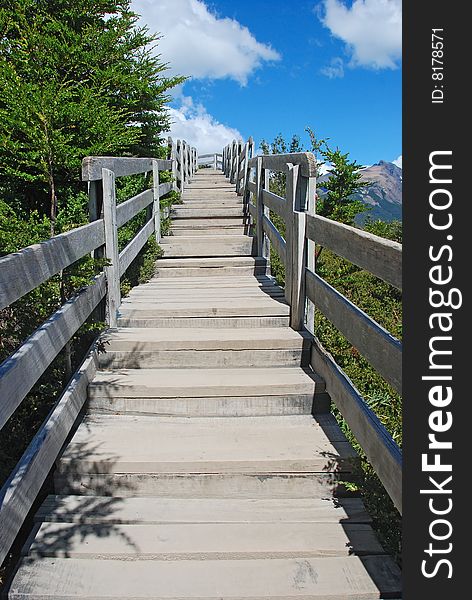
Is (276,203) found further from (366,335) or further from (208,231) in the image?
(208,231)

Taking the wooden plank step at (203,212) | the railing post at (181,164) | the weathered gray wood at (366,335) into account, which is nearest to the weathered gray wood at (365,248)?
the weathered gray wood at (366,335)

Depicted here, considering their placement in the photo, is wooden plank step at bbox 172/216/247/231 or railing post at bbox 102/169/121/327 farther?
wooden plank step at bbox 172/216/247/231

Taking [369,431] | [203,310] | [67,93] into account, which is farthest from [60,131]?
[369,431]

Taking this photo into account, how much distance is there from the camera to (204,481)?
9.13ft

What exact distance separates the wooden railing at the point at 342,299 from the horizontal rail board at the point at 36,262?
139cm

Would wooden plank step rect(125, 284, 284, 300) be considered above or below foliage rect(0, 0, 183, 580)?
below

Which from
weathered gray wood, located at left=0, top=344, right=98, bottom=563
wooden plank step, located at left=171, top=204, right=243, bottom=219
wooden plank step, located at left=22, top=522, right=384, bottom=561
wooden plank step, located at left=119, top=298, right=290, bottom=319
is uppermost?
wooden plank step, located at left=171, top=204, right=243, bottom=219

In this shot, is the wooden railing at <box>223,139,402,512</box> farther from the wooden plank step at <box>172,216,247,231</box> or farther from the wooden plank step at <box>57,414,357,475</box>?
the wooden plank step at <box>172,216,247,231</box>

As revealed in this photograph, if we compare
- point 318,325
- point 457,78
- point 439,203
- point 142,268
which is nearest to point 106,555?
point 439,203

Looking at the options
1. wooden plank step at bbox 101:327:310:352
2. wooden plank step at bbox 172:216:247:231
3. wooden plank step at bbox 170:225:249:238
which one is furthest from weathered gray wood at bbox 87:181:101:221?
wooden plank step at bbox 172:216:247:231

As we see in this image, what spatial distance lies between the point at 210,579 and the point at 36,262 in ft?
4.66

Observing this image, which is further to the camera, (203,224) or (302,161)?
(203,224)

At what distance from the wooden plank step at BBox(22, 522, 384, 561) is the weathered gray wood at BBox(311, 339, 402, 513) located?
Result: 0.31 metres

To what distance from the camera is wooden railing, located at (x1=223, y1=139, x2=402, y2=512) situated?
2.26 metres
